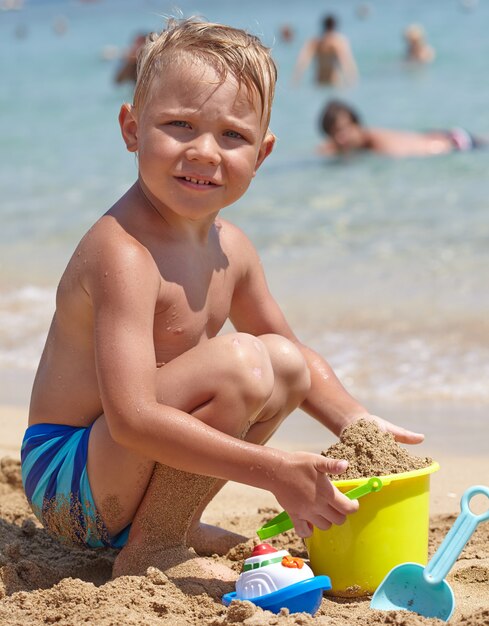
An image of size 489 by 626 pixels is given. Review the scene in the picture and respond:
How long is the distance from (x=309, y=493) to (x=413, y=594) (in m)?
0.38

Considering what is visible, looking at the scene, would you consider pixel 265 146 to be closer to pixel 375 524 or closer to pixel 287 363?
pixel 287 363

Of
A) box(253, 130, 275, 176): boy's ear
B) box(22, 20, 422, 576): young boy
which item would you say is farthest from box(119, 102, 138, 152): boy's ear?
box(253, 130, 275, 176): boy's ear

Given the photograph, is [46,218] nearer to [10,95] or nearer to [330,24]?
[10,95]

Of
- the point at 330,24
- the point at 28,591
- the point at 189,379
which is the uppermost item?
the point at 330,24

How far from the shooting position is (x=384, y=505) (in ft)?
7.58

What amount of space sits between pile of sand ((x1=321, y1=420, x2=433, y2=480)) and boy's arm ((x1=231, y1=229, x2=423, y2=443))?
145 mm

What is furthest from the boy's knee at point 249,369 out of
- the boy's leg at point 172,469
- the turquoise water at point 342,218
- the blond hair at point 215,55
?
the turquoise water at point 342,218

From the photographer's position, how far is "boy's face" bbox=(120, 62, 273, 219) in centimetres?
229

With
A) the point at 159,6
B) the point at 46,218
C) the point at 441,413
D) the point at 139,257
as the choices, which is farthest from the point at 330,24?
the point at 159,6

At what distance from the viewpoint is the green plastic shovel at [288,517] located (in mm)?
2199

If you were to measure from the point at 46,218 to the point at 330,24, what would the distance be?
29.5 ft

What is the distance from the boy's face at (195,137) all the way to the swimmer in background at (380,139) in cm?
704

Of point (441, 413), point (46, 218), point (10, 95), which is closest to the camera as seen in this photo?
point (441, 413)

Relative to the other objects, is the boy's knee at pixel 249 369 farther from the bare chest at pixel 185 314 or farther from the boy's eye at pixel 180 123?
the boy's eye at pixel 180 123
